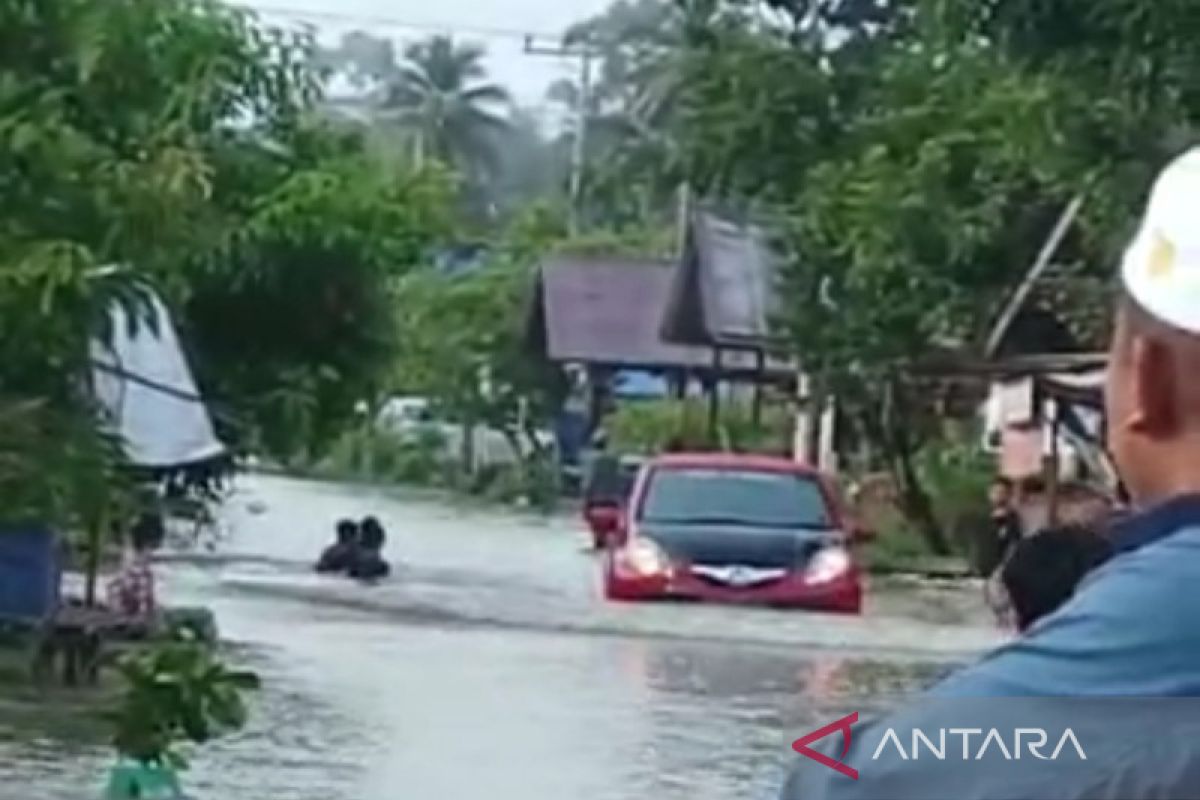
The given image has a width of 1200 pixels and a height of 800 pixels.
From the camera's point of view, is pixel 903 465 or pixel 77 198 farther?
pixel 903 465

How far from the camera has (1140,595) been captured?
88.7 inches

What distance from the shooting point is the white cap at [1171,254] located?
7.58ft

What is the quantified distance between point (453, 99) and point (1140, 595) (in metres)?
102

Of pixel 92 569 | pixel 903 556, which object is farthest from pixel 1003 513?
pixel 92 569

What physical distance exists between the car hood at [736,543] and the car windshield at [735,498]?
0.11 m

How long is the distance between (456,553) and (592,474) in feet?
A: 28.2

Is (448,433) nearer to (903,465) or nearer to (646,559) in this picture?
(903,465)

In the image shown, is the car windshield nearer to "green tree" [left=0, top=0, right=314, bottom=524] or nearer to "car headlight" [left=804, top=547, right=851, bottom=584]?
"car headlight" [left=804, top=547, right=851, bottom=584]

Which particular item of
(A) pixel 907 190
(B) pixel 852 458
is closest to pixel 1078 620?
(A) pixel 907 190

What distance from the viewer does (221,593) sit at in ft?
86.8

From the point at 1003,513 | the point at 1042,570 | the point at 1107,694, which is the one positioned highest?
the point at 1107,694

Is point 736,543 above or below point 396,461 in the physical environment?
above

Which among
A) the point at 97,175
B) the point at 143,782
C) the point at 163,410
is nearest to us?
the point at 143,782

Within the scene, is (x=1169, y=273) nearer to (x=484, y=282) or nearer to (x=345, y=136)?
(x=345, y=136)
